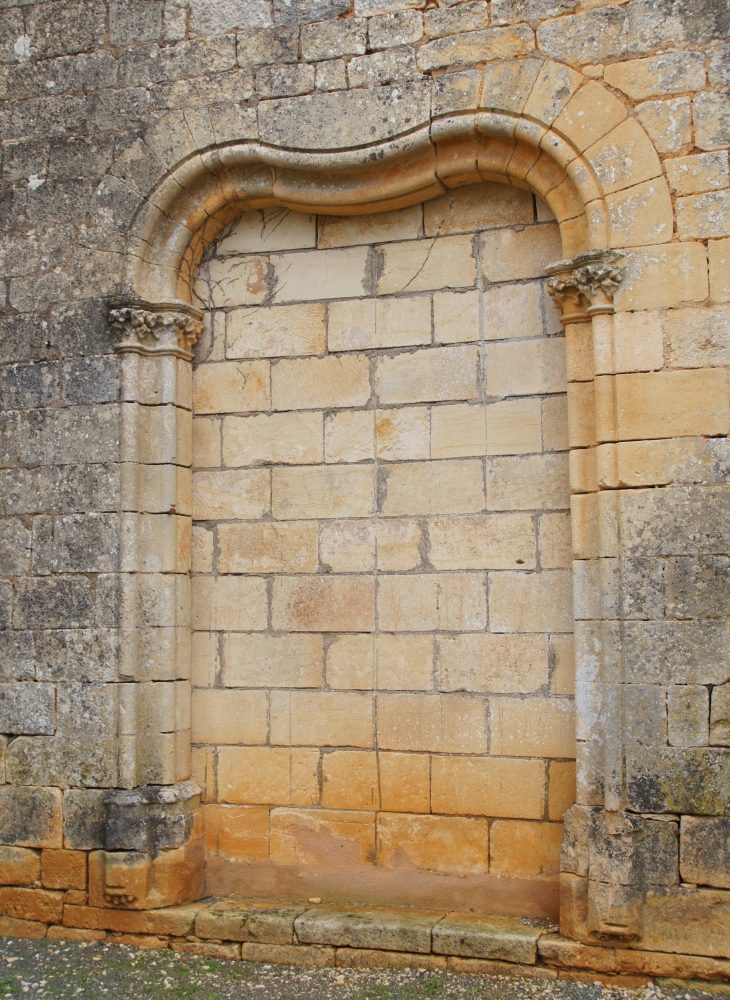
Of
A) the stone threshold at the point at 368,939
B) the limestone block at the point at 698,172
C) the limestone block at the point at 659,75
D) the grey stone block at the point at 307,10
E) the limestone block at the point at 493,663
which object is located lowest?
the stone threshold at the point at 368,939

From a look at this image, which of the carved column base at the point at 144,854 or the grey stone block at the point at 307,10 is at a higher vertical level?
the grey stone block at the point at 307,10

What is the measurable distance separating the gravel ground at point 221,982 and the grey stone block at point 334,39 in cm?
442

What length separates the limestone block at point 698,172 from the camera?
13.4 ft

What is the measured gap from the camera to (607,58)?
14.1 feet

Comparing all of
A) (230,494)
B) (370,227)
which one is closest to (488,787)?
(230,494)

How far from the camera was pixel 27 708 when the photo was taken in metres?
4.75

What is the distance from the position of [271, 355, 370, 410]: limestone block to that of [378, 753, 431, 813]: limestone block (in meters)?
1.82

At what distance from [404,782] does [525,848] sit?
0.65 meters

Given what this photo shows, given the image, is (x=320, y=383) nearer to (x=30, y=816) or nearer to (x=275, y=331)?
(x=275, y=331)

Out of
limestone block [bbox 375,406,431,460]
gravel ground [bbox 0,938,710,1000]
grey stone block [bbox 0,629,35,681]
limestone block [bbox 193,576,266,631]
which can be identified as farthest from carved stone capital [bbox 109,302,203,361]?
gravel ground [bbox 0,938,710,1000]

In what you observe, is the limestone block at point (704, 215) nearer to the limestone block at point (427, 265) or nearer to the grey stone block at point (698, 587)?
the limestone block at point (427, 265)

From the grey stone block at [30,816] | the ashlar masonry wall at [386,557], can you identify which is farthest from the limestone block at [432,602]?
the grey stone block at [30,816]

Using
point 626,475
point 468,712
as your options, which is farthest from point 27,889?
point 626,475

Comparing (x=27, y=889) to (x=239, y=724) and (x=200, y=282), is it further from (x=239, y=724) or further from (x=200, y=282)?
(x=200, y=282)
